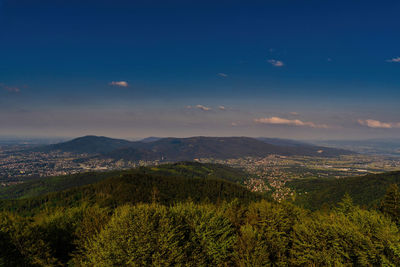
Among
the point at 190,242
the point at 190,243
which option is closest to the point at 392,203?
the point at 190,242

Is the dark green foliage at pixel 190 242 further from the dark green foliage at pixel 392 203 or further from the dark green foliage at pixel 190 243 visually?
the dark green foliage at pixel 392 203

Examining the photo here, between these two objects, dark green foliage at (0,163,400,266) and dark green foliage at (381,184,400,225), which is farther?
dark green foliage at (381,184,400,225)

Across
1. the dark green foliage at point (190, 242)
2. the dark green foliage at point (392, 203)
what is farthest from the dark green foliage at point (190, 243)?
the dark green foliage at point (392, 203)

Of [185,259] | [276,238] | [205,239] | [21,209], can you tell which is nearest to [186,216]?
[205,239]

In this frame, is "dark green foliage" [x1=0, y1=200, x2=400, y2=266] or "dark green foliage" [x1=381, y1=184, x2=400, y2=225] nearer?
"dark green foliage" [x1=0, y1=200, x2=400, y2=266]

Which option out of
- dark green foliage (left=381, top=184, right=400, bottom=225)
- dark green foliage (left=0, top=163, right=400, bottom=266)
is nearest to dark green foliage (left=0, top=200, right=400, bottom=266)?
dark green foliage (left=0, top=163, right=400, bottom=266)

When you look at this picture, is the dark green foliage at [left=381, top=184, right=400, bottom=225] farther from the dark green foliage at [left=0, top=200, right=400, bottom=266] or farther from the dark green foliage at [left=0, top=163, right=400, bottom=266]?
the dark green foliage at [left=0, top=200, right=400, bottom=266]

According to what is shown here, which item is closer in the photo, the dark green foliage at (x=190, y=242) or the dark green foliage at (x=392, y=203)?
the dark green foliage at (x=190, y=242)

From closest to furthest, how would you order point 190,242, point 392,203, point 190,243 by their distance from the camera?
1. point 190,243
2. point 190,242
3. point 392,203

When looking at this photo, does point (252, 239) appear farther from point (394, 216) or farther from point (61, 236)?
point (394, 216)

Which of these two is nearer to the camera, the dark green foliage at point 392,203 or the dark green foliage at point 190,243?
the dark green foliage at point 190,243

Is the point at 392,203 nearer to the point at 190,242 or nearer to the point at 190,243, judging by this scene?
the point at 190,242
